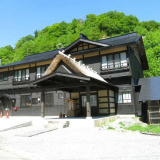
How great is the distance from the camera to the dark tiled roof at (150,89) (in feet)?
42.2

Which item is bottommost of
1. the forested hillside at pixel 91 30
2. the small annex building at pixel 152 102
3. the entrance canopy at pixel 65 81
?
the small annex building at pixel 152 102

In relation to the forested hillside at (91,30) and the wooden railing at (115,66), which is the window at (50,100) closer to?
the wooden railing at (115,66)

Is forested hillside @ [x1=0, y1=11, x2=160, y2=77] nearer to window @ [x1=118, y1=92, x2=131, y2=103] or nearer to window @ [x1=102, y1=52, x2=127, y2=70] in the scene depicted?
window @ [x1=102, y1=52, x2=127, y2=70]

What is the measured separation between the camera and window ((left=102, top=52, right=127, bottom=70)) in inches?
653

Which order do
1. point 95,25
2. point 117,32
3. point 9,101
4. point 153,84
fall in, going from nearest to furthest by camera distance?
point 153,84 < point 9,101 < point 117,32 < point 95,25

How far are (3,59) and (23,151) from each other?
56.1 meters

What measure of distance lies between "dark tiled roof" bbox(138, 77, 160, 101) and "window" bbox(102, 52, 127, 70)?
2.48 metres

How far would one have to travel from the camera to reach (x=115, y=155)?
5.75 metres

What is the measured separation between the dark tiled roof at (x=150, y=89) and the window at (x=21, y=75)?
13551 mm

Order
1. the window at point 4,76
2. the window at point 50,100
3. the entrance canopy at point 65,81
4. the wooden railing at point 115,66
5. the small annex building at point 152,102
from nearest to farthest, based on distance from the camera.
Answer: the entrance canopy at point 65,81
the small annex building at point 152,102
the wooden railing at point 115,66
the window at point 50,100
the window at point 4,76

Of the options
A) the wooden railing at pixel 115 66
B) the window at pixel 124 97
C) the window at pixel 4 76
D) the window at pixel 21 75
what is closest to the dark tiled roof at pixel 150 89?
the window at pixel 124 97

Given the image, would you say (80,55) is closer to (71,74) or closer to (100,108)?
(100,108)

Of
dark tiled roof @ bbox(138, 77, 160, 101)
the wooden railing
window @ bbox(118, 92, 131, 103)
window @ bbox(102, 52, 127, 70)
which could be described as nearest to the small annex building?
dark tiled roof @ bbox(138, 77, 160, 101)

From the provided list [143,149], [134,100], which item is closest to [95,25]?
[134,100]
